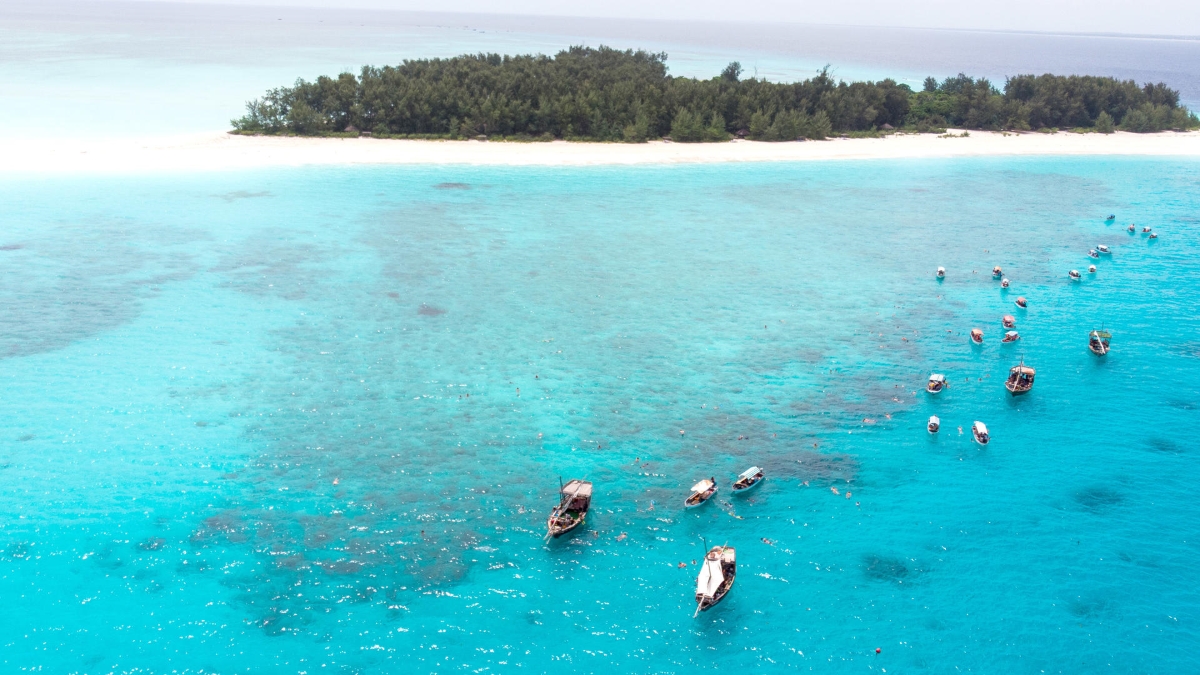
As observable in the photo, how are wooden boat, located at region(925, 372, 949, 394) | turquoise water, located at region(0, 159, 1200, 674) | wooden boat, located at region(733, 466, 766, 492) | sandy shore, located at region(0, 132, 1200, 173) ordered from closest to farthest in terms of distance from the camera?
turquoise water, located at region(0, 159, 1200, 674) < wooden boat, located at region(733, 466, 766, 492) < wooden boat, located at region(925, 372, 949, 394) < sandy shore, located at region(0, 132, 1200, 173)

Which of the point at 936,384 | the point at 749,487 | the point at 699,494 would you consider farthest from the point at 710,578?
the point at 936,384

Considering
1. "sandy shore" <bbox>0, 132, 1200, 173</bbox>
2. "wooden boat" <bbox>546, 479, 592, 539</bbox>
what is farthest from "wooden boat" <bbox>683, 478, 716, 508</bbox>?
"sandy shore" <bbox>0, 132, 1200, 173</bbox>

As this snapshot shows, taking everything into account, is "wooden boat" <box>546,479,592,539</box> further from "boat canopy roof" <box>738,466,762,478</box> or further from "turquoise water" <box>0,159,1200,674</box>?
"boat canopy roof" <box>738,466,762,478</box>

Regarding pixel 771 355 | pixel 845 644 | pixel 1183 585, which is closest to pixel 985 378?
pixel 771 355

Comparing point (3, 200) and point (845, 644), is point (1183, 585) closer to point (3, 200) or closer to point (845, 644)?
point (845, 644)

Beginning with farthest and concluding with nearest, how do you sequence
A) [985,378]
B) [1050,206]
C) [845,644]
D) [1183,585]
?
[1050,206] → [985,378] → [1183,585] → [845,644]

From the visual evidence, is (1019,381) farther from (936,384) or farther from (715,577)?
(715,577)
